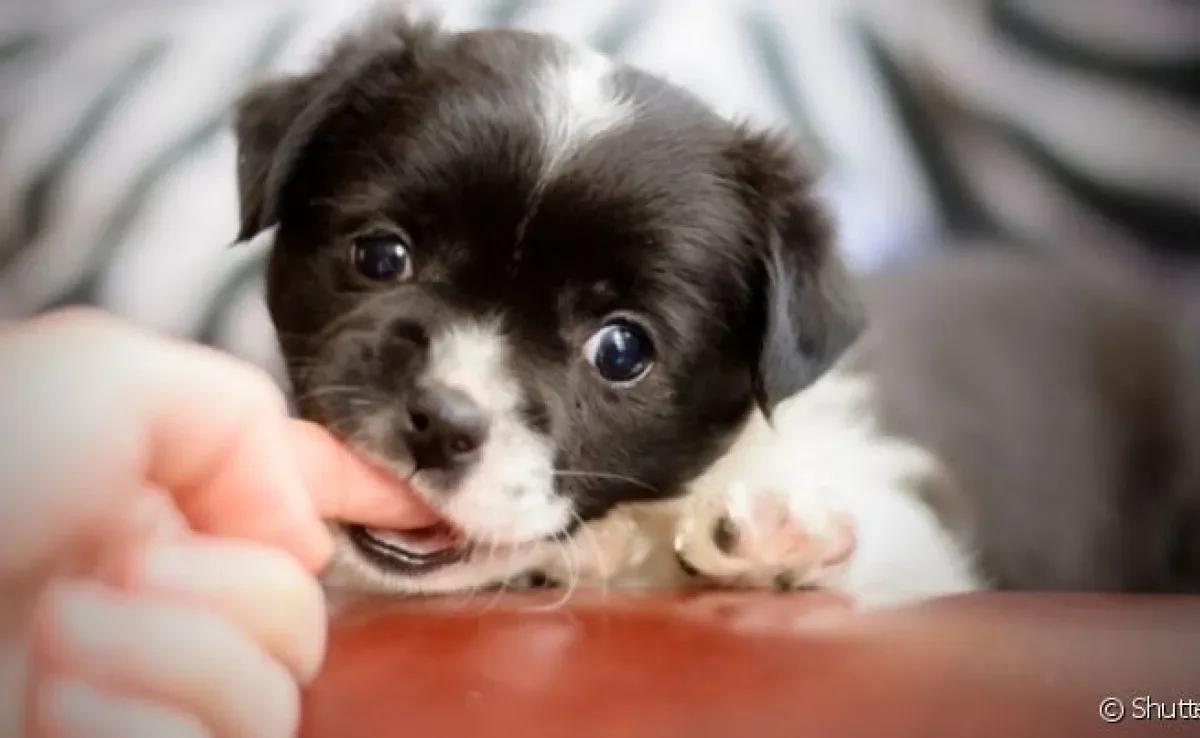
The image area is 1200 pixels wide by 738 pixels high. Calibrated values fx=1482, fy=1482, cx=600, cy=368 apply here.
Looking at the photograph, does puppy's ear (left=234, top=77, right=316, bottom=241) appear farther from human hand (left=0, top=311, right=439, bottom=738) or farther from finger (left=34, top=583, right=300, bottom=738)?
finger (left=34, top=583, right=300, bottom=738)

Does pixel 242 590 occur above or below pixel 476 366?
below

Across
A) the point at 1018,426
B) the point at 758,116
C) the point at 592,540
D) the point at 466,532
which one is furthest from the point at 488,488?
the point at 1018,426

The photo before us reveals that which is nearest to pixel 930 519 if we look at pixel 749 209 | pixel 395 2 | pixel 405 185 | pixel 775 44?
pixel 749 209

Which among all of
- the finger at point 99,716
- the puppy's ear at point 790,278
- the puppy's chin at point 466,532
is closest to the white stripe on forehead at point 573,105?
the puppy's ear at point 790,278

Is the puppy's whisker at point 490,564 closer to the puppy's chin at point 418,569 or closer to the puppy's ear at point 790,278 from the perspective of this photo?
the puppy's chin at point 418,569

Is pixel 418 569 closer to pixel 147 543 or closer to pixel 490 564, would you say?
pixel 490 564
